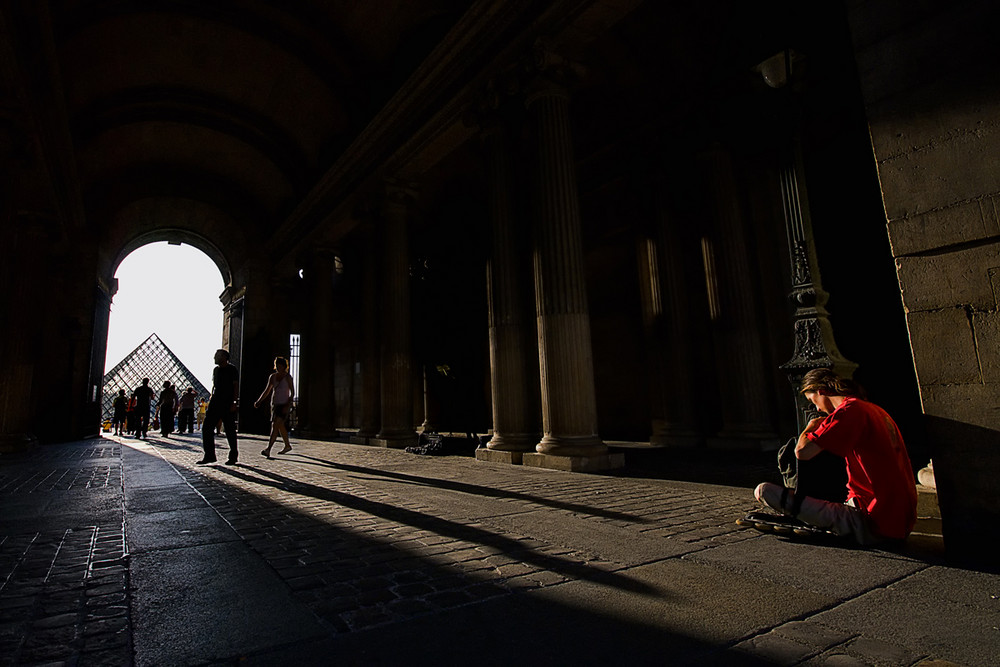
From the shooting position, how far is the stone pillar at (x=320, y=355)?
16016 mm

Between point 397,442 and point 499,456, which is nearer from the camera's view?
point 499,456

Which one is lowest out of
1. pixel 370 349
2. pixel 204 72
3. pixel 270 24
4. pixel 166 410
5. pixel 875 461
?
pixel 875 461

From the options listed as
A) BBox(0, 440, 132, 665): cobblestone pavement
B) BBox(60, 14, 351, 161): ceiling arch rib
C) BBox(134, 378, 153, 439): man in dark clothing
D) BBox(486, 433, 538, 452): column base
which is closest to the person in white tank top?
BBox(486, 433, 538, 452): column base

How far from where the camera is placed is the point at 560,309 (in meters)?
7.62

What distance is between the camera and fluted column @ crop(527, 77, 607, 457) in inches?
293

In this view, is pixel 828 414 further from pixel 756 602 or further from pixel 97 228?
pixel 97 228

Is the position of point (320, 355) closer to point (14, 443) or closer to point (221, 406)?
point (14, 443)

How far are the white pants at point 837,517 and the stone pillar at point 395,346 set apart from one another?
9958 mm

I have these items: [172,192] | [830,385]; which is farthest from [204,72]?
[830,385]

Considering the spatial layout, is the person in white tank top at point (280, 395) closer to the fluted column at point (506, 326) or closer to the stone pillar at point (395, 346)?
the stone pillar at point (395, 346)

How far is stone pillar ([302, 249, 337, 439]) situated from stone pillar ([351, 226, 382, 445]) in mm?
2453

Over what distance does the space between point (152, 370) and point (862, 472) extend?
65498 mm

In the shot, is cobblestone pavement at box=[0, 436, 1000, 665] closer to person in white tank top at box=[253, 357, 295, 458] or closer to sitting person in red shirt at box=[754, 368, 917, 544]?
sitting person in red shirt at box=[754, 368, 917, 544]

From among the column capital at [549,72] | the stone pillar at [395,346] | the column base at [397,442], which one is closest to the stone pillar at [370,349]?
the column base at [397,442]
